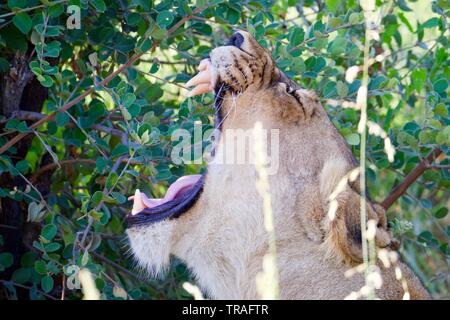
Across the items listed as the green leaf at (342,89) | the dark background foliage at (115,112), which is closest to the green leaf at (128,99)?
the dark background foliage at (115,112)

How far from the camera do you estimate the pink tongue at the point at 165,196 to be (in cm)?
286

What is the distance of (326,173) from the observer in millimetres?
2691

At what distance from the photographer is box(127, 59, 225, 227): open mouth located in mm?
2762

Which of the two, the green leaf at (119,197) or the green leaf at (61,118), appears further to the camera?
the green leaf at (61,118)

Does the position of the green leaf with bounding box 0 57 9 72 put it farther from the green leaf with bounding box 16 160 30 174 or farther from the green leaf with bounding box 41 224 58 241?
the green leaf with bounding box 41 224 58 241

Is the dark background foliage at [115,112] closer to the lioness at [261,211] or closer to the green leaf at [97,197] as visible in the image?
the green leaf at [97,197]

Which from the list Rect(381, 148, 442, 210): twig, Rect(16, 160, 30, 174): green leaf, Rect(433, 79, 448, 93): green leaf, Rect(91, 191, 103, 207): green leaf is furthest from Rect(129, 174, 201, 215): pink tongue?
Rect(381, 148, 442, 210): twig

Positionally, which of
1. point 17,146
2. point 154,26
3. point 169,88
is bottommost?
point 169,88

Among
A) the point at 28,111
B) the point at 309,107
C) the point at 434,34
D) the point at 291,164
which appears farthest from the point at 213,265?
the point at 434,34

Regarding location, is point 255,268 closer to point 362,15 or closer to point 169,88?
point 362,15

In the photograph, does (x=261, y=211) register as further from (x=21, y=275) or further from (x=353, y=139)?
(x=21, y=275)

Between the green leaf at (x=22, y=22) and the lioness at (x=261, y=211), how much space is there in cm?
68

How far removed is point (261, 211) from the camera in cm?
268
